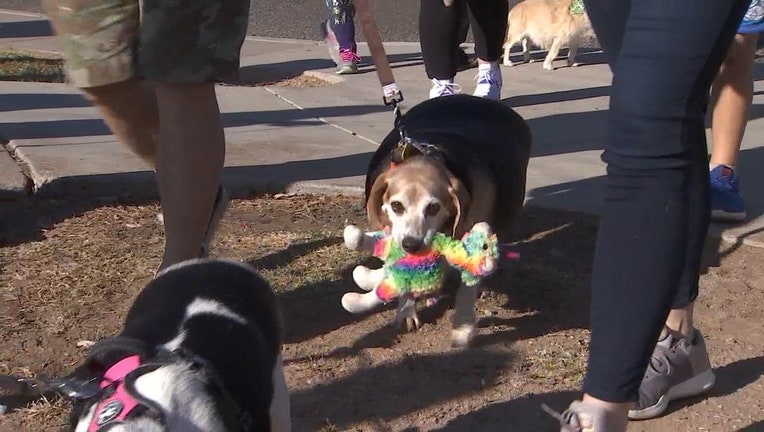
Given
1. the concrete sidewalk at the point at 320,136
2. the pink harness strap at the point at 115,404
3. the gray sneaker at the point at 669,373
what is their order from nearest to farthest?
the pink harness strap at the point at 115,404 < the gray sneaker at the point at 669,373 < the concrete sidewalk at the point at 320,136

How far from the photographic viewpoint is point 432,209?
327 cm

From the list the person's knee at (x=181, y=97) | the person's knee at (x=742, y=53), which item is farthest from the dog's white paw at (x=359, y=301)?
the person's knee at (x=742, y=53)

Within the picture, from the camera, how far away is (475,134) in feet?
12.2

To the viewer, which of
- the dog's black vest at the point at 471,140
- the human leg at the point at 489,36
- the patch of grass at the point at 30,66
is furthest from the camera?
the patch of grass at the point at 30,66

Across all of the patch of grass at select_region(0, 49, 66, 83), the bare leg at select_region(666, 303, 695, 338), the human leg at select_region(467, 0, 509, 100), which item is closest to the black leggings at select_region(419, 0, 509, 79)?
the human leg at select_region(467, 0, 509, 100)

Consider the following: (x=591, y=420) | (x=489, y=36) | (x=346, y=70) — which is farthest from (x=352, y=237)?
(x=346, y=70)

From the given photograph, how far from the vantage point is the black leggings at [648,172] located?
1976 millimetres

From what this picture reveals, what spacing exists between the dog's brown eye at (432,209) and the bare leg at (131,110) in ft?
3.00

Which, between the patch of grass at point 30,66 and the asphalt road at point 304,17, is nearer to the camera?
the patch of grass at point 30,66

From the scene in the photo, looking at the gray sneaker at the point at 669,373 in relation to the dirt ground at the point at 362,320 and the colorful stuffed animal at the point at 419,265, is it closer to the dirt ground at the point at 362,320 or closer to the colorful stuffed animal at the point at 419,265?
the dirt ground at the point at 362,320

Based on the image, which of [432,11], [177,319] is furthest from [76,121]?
[177,319]

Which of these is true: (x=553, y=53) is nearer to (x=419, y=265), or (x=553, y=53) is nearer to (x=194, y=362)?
(x=419, y=265)

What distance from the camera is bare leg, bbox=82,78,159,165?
3.28 metres

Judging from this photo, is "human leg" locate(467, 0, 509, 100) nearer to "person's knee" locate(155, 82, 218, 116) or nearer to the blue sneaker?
the blue sneaker
